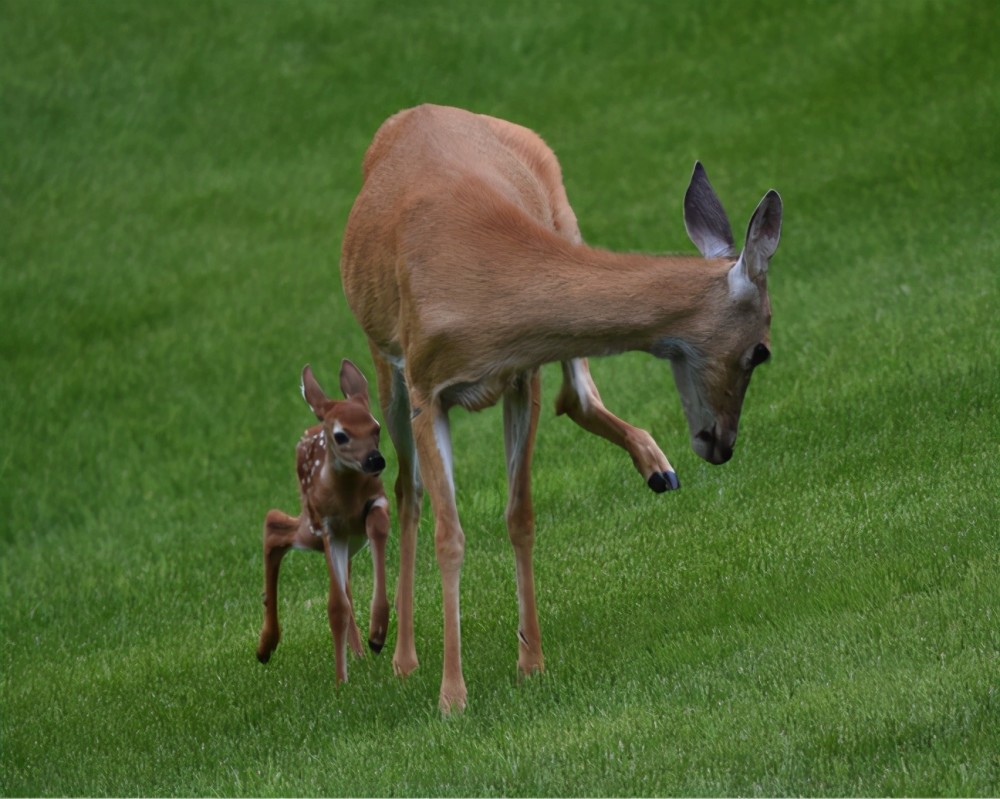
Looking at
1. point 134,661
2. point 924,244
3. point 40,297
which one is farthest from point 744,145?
point 134,661

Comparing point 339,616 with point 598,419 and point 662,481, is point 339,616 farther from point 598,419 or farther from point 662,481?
point 662,481

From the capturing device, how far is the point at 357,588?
11.0 m

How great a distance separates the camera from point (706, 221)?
Answer: 7332 millimetres

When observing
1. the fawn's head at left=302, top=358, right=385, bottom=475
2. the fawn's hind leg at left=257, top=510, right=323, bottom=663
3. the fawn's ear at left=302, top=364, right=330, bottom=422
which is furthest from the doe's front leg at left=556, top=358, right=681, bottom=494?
the fawn's hind leg at left=257, top=510, right=323, bottom=663

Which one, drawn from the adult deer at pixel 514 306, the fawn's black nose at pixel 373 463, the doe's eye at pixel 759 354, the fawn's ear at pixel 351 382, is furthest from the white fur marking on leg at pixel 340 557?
the doe's eye at pixel 759 354

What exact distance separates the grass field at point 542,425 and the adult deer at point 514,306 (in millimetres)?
892

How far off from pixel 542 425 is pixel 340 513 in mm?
5321

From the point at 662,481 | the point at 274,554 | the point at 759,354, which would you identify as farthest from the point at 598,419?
the point at 274,554

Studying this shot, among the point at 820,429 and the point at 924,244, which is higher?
the point at 820,429

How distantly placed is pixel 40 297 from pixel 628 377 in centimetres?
747

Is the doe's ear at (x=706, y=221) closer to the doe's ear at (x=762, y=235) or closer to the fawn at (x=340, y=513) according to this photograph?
the doe's ear at (x=762, y=235)

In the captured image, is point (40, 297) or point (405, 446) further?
point (40, 297)

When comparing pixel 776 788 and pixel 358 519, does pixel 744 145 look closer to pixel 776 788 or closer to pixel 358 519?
pixel 358 519

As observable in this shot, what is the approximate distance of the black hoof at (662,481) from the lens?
7527mm
